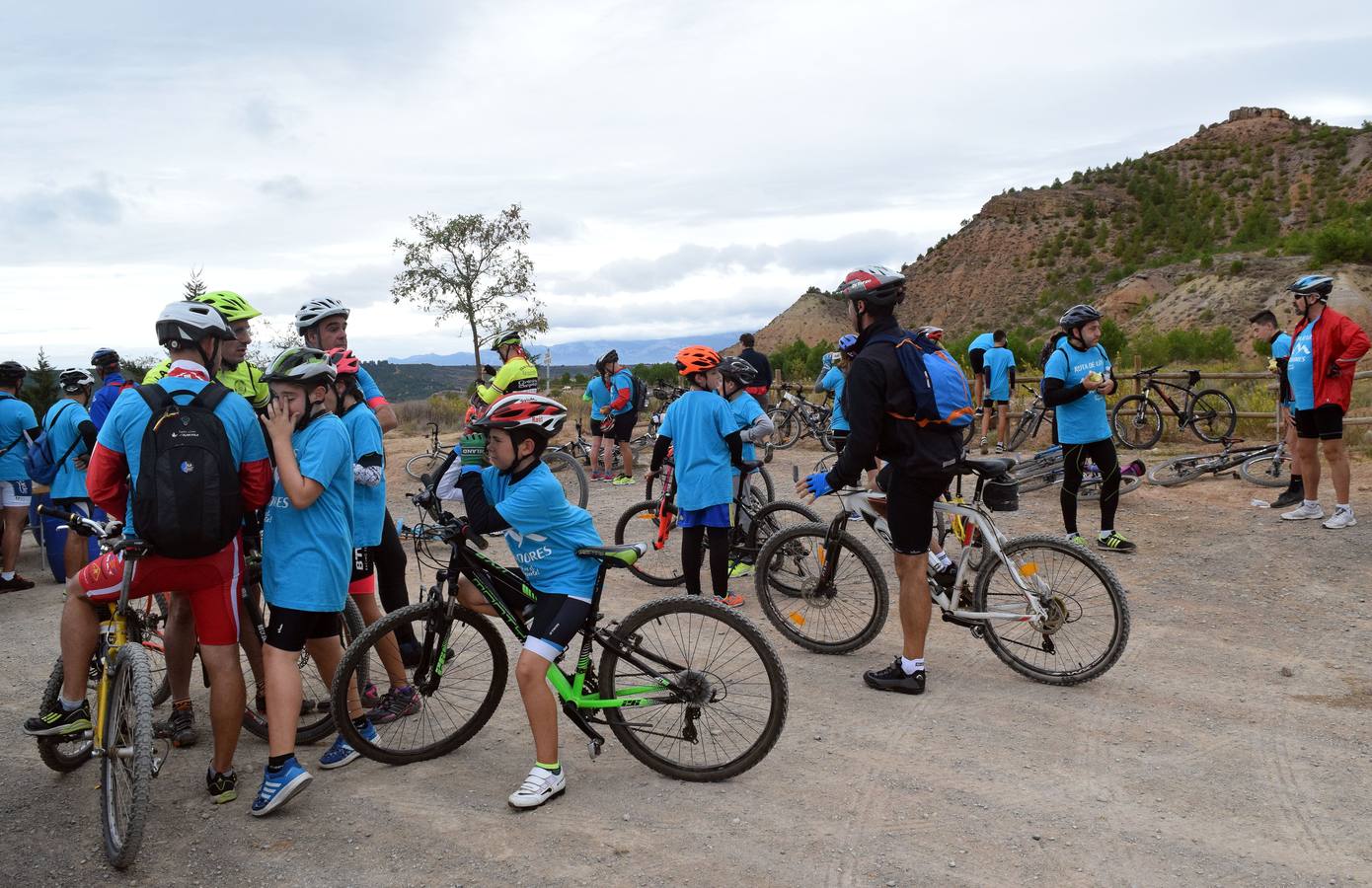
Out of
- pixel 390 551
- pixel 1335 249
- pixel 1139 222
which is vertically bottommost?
pixel 390 551

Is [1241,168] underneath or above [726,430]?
above

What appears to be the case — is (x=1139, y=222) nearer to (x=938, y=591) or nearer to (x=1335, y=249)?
(x=1335, y=249)

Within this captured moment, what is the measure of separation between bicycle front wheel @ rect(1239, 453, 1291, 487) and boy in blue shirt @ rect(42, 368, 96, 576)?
1185cm

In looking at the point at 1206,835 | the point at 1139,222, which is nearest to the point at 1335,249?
the point at 1139,222

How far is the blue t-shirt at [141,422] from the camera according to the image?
3623mm

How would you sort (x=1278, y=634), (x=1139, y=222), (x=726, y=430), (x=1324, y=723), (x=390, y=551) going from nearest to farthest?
(x=1324, y=723) < (x=390, y=551) < (x=1278, y=634) < (x=726, y=430) < (x=1139, y=222)

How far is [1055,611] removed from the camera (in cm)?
506

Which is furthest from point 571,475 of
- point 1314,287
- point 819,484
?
point 1314,287

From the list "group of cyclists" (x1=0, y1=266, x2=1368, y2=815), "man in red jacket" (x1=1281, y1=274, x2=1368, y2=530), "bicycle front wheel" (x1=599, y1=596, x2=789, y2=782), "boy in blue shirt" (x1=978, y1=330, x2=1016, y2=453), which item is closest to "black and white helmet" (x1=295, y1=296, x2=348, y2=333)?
"group of cyclists" (x1=0, y1=266, x2=1368, y2=815)

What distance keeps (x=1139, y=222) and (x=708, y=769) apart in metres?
66.9

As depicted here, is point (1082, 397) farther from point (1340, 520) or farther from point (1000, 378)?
point (1000, 378)

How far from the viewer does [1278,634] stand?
5914mm

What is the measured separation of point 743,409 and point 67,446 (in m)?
5.79

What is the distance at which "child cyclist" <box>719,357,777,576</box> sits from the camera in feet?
22.8
